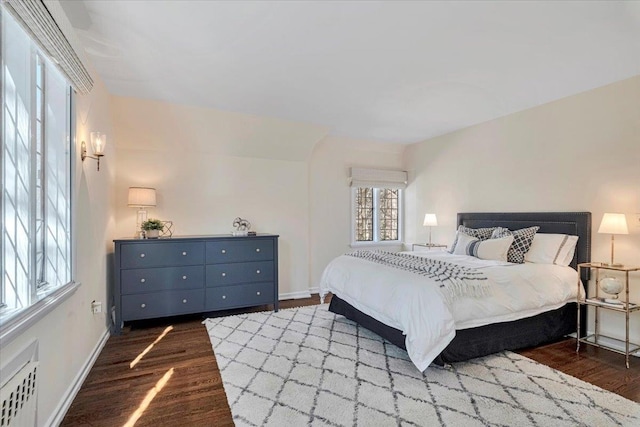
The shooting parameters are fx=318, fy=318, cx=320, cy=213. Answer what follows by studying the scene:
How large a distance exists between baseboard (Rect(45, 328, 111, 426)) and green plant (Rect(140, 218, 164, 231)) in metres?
1.22

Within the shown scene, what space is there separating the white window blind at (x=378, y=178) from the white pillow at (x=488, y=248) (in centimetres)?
203

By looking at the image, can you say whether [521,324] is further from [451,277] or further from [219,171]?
[219,171]

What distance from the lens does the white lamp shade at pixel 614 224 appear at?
275 centimetres

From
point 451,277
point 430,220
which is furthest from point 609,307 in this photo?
point 430,220

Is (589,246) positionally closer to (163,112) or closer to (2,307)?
(2,307)

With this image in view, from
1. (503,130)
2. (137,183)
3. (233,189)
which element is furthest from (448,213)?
(137,183)

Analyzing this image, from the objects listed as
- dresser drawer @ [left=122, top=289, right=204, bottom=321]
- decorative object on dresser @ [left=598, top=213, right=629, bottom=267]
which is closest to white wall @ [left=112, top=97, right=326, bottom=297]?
dresser drawer @ [left=122, top=289, right=204, bottom=321]

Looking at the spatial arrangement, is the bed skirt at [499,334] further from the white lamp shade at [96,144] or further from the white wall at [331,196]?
the white lamp shade at [96,144]

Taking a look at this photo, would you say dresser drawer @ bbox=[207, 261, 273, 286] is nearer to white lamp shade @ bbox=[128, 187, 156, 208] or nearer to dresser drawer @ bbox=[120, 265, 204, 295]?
dresser drawer @ bbox=[120, 265, 204, 295]

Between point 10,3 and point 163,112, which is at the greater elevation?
point 163,112

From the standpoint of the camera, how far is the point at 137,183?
394 centimetres

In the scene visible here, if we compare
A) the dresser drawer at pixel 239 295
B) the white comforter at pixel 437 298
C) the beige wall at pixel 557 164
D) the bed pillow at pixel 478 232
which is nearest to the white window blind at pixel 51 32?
the dresser drawer at pixel 239 295

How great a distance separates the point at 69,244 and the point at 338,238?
12.4 feet

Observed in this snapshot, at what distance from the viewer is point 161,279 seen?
11.9 feet
